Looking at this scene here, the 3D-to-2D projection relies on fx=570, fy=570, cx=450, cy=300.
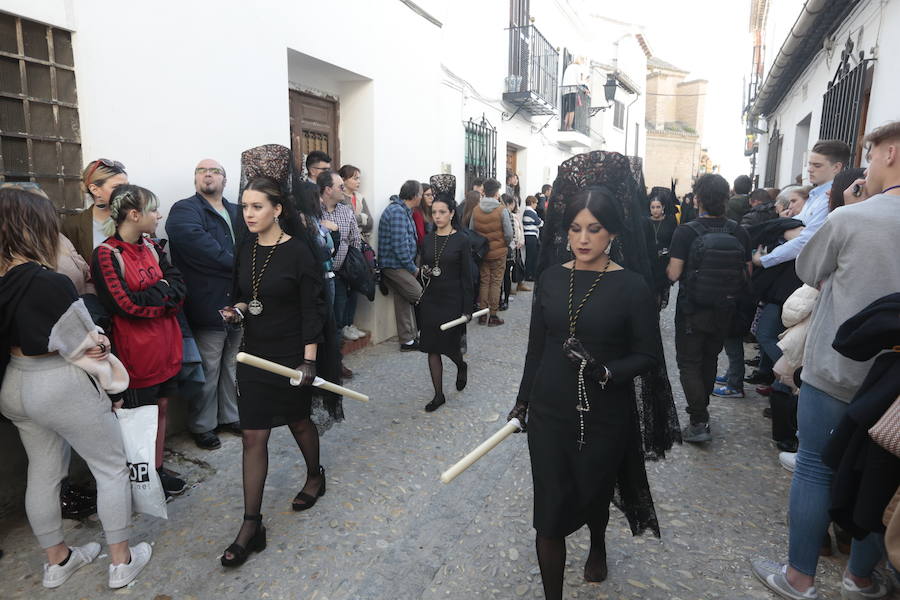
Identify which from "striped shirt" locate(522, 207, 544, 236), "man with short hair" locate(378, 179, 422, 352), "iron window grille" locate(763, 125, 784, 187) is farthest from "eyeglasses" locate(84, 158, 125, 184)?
"iron window grille" locate(763, 125, 784, 187)

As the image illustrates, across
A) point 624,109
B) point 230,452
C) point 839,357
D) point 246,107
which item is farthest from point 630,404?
point 624,109

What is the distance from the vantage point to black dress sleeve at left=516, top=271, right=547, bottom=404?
99.4 inches

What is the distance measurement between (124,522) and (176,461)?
49.5 inches

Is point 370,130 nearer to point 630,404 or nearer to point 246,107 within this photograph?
point 246,107

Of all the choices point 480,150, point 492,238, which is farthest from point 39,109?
point 480,150

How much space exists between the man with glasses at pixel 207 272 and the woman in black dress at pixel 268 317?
981mm

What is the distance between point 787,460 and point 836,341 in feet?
7.64

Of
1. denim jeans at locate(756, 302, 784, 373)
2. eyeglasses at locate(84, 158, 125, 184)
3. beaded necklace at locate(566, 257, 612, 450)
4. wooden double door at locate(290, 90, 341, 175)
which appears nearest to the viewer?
beaded necklace at locate(566, 257, 612, 450)

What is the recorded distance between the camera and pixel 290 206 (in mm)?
3137

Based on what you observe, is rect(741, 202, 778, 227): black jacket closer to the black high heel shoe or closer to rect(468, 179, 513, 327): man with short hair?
rect(468, 179, 513, 327): man with short hair

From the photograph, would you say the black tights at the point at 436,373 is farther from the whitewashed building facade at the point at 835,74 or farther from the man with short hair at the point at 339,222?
the whitewashed building facade at the point at 835,74

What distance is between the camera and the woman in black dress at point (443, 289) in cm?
507

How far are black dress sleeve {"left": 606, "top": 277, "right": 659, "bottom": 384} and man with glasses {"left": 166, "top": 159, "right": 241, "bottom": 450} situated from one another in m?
2.79

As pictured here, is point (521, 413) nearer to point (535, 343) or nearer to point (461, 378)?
point (535, 343)
